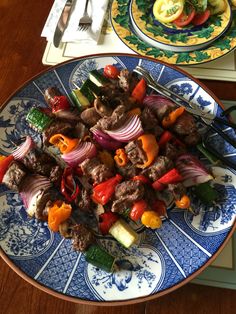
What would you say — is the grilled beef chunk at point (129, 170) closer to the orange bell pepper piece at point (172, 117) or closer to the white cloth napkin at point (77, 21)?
the orange bell pepper piece at point (172, 117)

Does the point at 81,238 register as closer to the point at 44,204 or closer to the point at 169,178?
the point at 44,204

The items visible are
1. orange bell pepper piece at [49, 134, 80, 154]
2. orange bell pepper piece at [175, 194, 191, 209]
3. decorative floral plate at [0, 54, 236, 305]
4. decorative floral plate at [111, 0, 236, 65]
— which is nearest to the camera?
decorative floral plate at [0, 54, 236, 305]

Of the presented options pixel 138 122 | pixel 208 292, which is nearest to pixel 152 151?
pixel 138 122

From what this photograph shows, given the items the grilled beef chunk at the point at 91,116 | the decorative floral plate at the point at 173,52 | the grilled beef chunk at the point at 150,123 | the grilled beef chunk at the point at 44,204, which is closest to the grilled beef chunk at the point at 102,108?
the grilled beef chunk at the point at 91,116

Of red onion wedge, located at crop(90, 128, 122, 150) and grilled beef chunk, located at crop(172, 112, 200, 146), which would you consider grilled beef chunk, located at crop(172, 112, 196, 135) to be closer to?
grilled beef chunk, located at crop(172, 112, 200, 146)

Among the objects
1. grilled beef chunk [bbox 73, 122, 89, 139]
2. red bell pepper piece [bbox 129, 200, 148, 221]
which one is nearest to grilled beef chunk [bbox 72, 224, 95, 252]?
red bell pepper piece [bbox 129, 200, 148, 221]

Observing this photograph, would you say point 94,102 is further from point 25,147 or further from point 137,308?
point 137,308

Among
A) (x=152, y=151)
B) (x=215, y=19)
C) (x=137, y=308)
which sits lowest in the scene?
(x=137, y=308)
